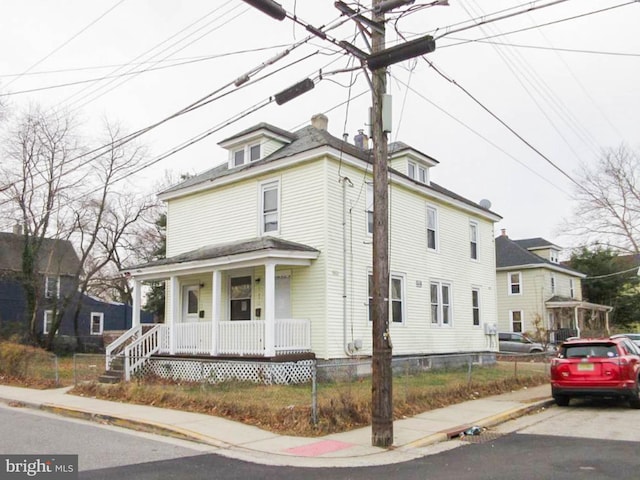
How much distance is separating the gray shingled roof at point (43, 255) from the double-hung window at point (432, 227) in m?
21.5

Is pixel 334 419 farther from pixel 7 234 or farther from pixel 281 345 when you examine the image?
pixel 7 234

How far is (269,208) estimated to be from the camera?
19.2 m

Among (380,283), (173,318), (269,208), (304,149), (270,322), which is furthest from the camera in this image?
(269,208)

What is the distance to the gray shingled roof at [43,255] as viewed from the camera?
33219 millimetres

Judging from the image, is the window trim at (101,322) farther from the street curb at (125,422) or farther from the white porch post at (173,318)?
the street curb at (125,422)

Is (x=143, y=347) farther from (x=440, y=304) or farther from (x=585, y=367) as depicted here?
(x=585, y=367)

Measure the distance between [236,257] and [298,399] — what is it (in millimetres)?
5383

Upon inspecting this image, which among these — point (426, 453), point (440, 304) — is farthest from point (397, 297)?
point (426, 453)

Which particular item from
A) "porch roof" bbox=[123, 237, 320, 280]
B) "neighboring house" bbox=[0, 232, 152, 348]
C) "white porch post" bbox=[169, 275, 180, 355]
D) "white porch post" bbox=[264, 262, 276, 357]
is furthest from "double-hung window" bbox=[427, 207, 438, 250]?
"neighboring house" bbox=[0, 232, 152, 348]

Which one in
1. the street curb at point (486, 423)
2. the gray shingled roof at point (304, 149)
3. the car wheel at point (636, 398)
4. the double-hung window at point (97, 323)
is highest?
the gray shingled roof at point (304, 149)

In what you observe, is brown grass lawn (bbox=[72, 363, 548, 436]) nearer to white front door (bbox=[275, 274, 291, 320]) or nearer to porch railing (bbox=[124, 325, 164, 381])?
porch railing (bbox=[124, 325, 164, 381])

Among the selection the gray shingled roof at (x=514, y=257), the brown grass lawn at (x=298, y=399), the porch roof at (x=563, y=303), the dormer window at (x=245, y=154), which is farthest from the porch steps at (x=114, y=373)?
the porch roof at (x=563, y=303)

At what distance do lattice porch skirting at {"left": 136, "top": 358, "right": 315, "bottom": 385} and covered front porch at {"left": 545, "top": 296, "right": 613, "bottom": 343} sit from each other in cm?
2396

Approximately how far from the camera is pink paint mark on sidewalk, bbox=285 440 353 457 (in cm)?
851
